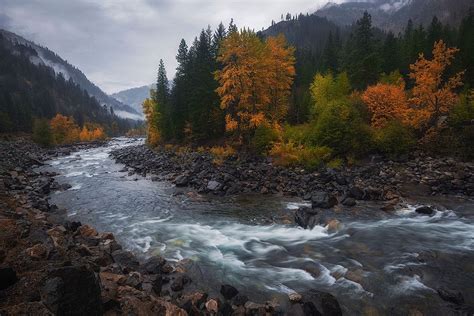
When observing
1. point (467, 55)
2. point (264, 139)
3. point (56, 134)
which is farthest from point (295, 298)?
point (56, 134)

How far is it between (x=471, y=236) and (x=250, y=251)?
32.8ft

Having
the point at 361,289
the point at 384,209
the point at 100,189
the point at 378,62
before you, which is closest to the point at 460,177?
the point at 384,209

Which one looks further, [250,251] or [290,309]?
[250,251]

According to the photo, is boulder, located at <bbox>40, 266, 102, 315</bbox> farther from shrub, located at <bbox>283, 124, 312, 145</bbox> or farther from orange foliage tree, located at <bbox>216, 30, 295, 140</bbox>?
orange foliage tree, located at <bbox>216, 30, 295, 140</bbox>

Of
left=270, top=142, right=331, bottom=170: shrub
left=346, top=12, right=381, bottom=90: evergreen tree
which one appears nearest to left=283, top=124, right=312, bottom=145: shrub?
left=270, top=142, right=331, bottom=170: shrub

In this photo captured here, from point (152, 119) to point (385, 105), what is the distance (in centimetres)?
4614

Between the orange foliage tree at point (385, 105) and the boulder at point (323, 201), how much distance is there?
47.7ft

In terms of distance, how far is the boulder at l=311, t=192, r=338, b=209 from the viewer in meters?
18.7

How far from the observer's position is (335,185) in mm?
22594

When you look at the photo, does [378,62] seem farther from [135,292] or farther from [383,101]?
[135,292]

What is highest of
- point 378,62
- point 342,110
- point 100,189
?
point 378,62

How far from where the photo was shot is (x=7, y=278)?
6555 millimetres

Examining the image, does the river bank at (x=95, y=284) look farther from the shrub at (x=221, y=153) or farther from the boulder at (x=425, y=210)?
the shrub at (x=221, y=153)

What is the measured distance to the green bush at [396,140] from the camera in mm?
26859
